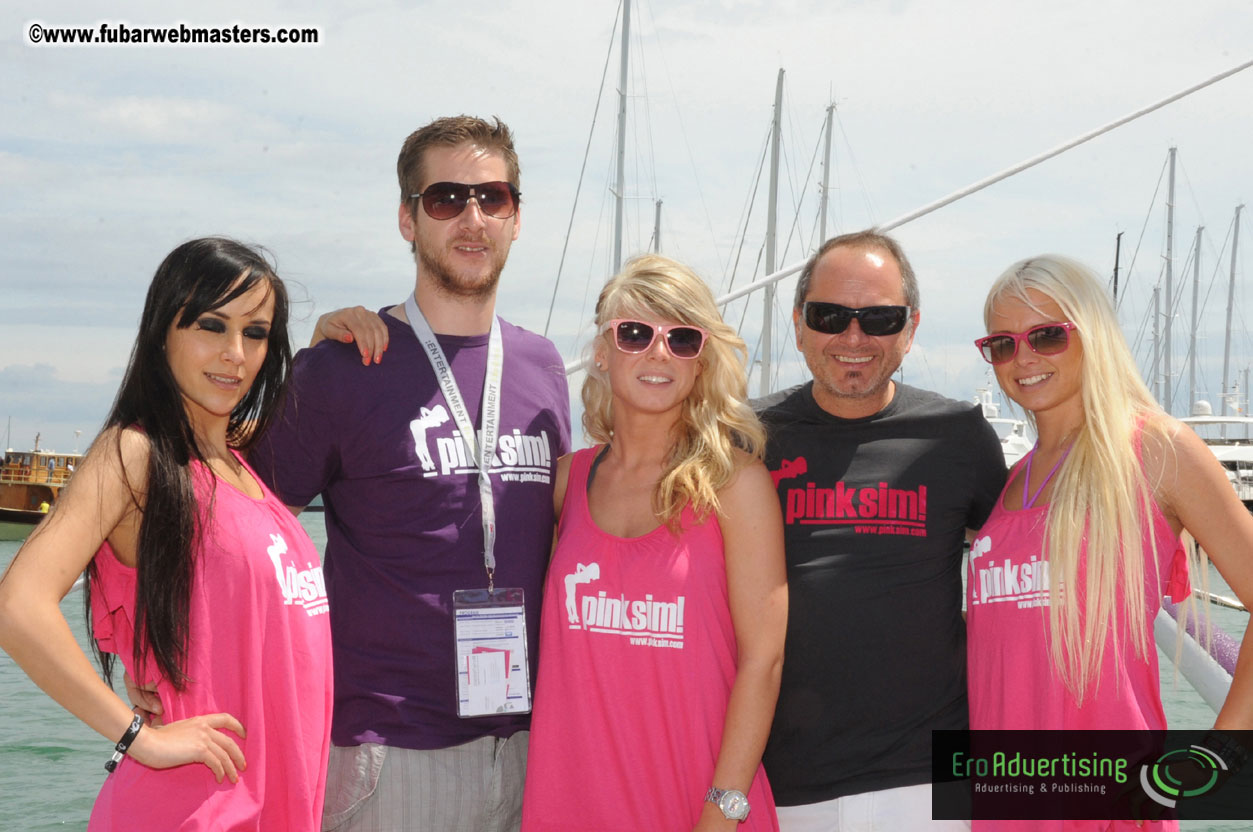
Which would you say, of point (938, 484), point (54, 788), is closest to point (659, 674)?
point (938, 484)

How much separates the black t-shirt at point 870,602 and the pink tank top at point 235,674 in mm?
1358

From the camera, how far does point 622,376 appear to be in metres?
3.23

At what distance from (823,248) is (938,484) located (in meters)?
0.86

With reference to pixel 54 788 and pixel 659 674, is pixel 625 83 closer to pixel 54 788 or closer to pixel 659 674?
pixel 54 788

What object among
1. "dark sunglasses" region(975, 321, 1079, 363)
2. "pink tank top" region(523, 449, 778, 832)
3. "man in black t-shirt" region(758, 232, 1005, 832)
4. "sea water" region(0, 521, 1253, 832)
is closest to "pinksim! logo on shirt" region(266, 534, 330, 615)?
"pink tank top" region(523, 449, 778, 832)

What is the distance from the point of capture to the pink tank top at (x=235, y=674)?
2537 millimetres

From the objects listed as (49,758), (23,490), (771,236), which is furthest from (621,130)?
(23,490)

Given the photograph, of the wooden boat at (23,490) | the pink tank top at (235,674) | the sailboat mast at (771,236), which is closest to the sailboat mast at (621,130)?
the sailboat mast at (771,236)

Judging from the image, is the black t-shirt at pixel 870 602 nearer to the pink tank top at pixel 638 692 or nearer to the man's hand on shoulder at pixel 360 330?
the pink tank top at pixel 638 692

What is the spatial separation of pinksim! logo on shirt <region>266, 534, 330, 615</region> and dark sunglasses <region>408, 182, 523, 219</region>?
1.19 meters

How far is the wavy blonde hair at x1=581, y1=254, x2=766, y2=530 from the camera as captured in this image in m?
3.15

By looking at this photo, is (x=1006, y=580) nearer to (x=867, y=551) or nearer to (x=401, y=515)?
(x=867, y=551)

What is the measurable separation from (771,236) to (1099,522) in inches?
899

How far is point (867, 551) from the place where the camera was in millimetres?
3230
